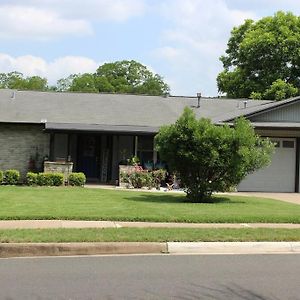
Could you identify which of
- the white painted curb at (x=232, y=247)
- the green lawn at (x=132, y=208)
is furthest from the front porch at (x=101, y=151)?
the white painted curb at (x=232, y=247)

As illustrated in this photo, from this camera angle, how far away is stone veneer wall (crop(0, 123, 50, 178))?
2597 cm

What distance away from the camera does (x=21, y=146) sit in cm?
2614

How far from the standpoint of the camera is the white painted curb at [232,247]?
1047cm

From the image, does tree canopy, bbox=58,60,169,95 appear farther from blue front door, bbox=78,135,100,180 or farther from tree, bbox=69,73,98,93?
blue front door, bbox=78,135,100,180

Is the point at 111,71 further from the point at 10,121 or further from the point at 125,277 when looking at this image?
the point at 125,277

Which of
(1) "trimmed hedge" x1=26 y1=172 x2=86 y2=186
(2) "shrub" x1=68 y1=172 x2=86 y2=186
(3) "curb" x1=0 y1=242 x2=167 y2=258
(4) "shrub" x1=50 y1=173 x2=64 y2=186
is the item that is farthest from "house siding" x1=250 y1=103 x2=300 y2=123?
(3) "curb" x1=0 y1=242 x2=167 y2=258

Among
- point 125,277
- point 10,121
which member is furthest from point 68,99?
point 125,277

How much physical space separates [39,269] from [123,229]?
11.1 ft

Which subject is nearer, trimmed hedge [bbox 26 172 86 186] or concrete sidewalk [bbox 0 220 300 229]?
concrete sidewalk [bbox 0 220 300 229]

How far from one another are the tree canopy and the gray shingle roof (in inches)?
1765

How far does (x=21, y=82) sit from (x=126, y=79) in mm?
15070

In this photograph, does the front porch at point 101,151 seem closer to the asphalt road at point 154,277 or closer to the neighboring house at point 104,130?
the neighboring house at point 104,130

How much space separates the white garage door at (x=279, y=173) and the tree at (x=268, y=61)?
732 inches

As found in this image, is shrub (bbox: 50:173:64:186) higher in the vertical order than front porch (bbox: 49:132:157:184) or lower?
lower
